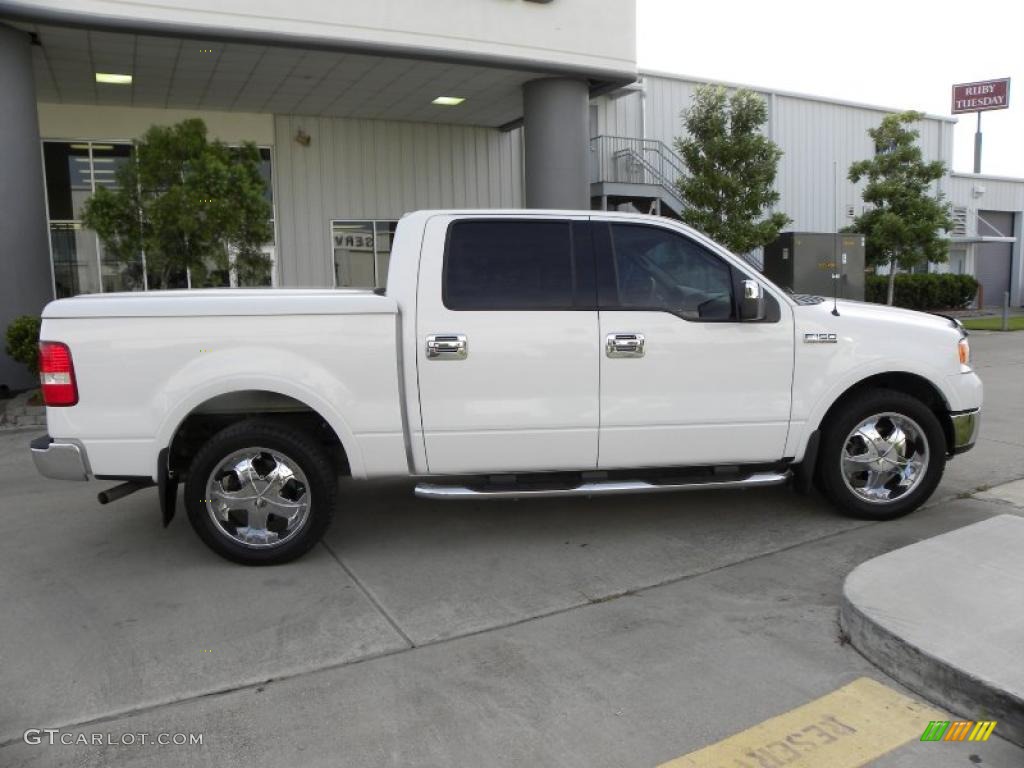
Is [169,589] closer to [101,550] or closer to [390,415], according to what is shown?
[101,550]

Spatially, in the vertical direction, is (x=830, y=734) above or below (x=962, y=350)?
below

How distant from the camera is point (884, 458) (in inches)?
216

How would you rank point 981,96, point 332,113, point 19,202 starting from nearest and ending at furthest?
point 19,202, point 332,113, point 981,96

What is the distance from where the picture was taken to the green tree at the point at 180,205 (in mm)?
11328

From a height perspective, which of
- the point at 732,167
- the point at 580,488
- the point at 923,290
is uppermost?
the point at 732,167

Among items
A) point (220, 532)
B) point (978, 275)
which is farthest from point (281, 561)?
point (978, 275)

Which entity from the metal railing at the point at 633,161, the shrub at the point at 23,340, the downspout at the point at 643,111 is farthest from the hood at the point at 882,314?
the downspout at the point at 643,111

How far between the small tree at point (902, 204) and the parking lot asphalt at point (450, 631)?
16.0 m

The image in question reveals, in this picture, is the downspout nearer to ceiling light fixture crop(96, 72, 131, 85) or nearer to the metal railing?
the metal railing

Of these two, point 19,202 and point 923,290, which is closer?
point 19,202

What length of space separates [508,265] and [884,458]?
9.11 ft

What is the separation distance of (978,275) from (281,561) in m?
36.1

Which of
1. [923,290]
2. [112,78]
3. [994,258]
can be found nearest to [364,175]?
[112,78]

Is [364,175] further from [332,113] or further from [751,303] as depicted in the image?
[751,303]
